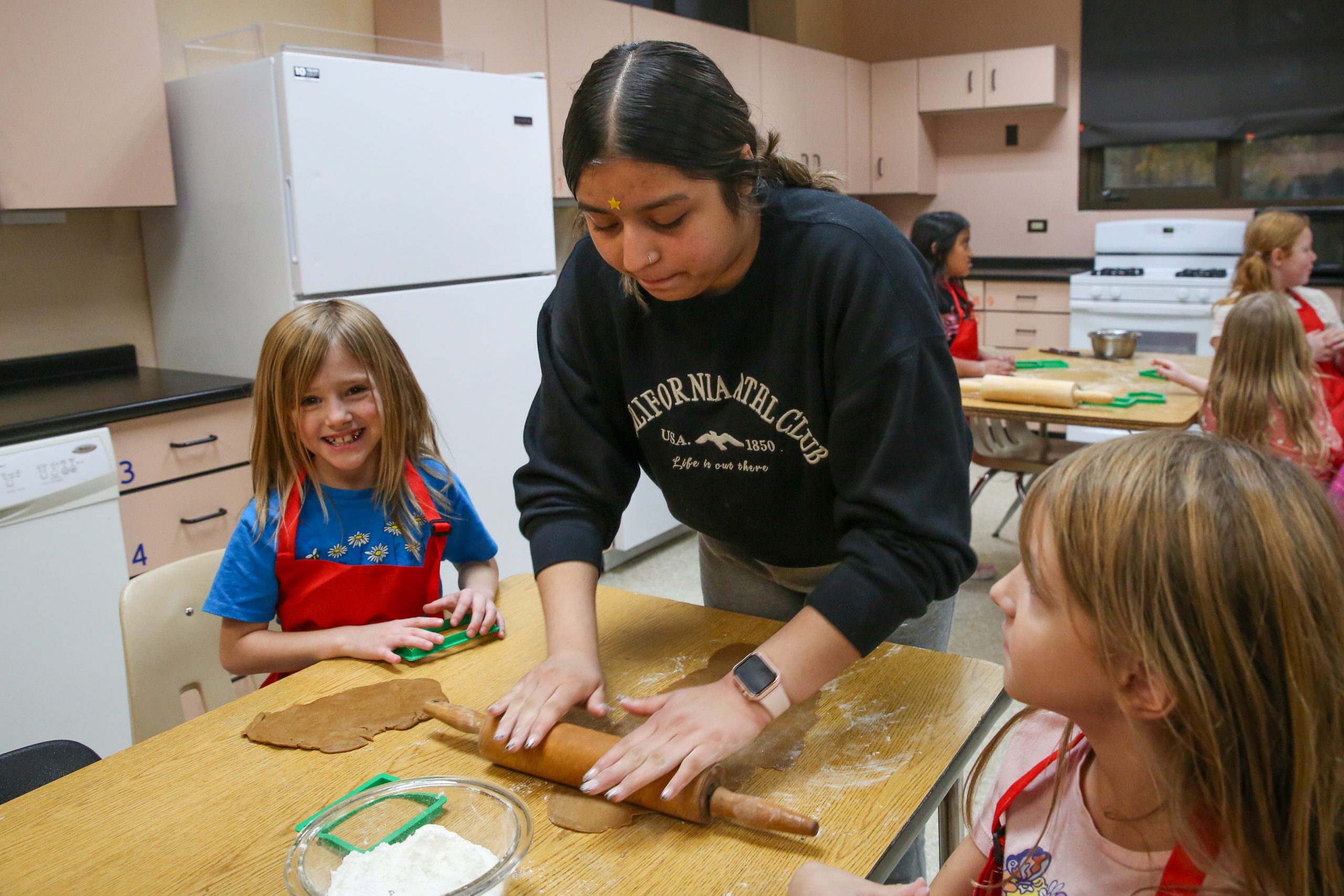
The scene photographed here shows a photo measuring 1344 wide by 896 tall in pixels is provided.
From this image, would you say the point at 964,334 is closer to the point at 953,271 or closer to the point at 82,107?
the point at 953,271

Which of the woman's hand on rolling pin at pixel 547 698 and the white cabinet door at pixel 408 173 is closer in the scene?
the woman's hand on rolling pin at pixel 547 698

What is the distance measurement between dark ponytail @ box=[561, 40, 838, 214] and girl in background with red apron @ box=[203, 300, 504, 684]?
586 mm

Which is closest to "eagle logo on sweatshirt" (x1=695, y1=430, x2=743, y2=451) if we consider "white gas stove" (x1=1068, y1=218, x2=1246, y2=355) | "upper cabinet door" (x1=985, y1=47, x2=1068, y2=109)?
"white gas stove" (x1=1068, y1=218, x2=1246, y2=355)

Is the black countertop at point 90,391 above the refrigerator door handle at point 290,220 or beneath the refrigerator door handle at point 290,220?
beneath

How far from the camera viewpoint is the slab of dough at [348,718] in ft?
3.32

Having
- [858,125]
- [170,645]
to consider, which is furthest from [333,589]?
[858,125]

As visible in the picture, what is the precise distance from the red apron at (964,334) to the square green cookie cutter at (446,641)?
2.65 metres

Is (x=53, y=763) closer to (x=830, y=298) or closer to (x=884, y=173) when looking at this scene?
(x=830, y=298)

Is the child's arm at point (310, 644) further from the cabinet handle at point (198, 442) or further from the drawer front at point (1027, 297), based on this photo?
the drawer front at point (1027, 297)

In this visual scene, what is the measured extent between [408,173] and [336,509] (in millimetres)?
1389

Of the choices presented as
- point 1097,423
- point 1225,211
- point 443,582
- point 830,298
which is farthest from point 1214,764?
point 1225,211

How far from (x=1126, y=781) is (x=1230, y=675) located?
0.51 feet

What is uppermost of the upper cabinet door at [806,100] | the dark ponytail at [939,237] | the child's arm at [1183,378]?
the upper cabinet door at [806,100]

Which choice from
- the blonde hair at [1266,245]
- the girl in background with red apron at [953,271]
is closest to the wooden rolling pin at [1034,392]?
the girl in background with red apron at [953,271]
